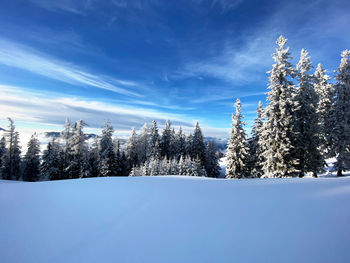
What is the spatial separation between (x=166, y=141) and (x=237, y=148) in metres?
20.9

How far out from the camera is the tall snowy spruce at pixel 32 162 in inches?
1316

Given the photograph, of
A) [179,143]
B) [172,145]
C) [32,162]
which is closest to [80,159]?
[32,162]

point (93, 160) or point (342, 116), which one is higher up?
point (342, 116)

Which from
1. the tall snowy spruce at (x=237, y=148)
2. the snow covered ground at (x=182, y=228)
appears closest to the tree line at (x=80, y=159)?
the tall snowy spruce at (x=237, y=148)

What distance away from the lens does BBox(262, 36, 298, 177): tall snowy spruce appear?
1522 cm

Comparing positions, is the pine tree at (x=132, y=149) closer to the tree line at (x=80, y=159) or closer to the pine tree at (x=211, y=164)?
the tree line at (x=80, y=159)

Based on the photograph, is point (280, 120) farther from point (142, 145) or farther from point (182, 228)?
point (142, 145)

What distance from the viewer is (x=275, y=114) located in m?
15.8

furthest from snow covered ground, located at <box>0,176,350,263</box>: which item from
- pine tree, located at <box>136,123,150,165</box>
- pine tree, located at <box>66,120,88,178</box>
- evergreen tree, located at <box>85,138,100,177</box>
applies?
pine tree, located at <box>136,123,150,165</box>

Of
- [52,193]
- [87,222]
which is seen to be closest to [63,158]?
[52,193]

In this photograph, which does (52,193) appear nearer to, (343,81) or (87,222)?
(87,222)

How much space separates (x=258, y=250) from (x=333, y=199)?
2.39 metres

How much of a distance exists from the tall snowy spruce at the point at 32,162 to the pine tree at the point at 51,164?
3.50 metres

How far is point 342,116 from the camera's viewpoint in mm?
18297
